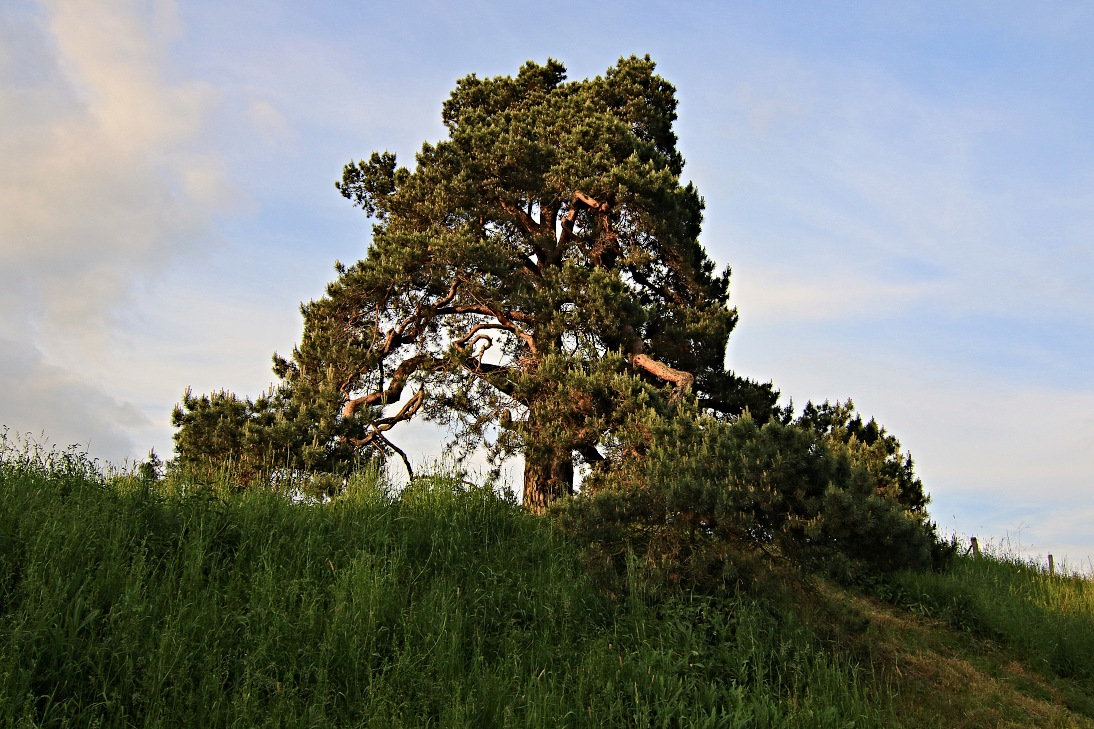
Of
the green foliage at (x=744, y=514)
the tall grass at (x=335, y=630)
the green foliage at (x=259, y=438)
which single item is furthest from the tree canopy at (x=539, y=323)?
the tall grass at (x=335, y=630)

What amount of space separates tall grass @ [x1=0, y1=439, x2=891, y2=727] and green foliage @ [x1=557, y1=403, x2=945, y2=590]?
52 cm

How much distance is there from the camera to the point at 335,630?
21.8 ft

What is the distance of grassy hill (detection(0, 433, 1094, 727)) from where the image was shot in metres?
5.80

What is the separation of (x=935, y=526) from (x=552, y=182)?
10199mm

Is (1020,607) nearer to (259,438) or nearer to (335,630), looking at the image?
(335,630)

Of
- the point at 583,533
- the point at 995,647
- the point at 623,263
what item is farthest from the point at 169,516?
the point at 995,647

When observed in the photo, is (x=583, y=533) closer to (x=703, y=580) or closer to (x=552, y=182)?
(x=703, y=580)

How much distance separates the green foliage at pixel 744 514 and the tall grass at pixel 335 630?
0.52 m

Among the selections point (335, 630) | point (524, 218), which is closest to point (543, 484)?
point (524, 218)

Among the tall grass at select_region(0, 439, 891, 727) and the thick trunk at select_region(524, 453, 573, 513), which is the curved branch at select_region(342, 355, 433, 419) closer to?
the thick trunk at select_region(524, 453, 573, 513)

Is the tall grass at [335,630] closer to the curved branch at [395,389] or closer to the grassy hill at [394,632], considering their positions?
the grassy hill at [394,632]

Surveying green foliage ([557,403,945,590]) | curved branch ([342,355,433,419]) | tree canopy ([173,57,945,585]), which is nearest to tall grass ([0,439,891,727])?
green foliage ([557,403,945,590])

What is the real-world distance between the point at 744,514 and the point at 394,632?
415cm

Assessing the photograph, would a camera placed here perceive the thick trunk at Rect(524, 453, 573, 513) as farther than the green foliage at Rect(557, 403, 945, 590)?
Yes
